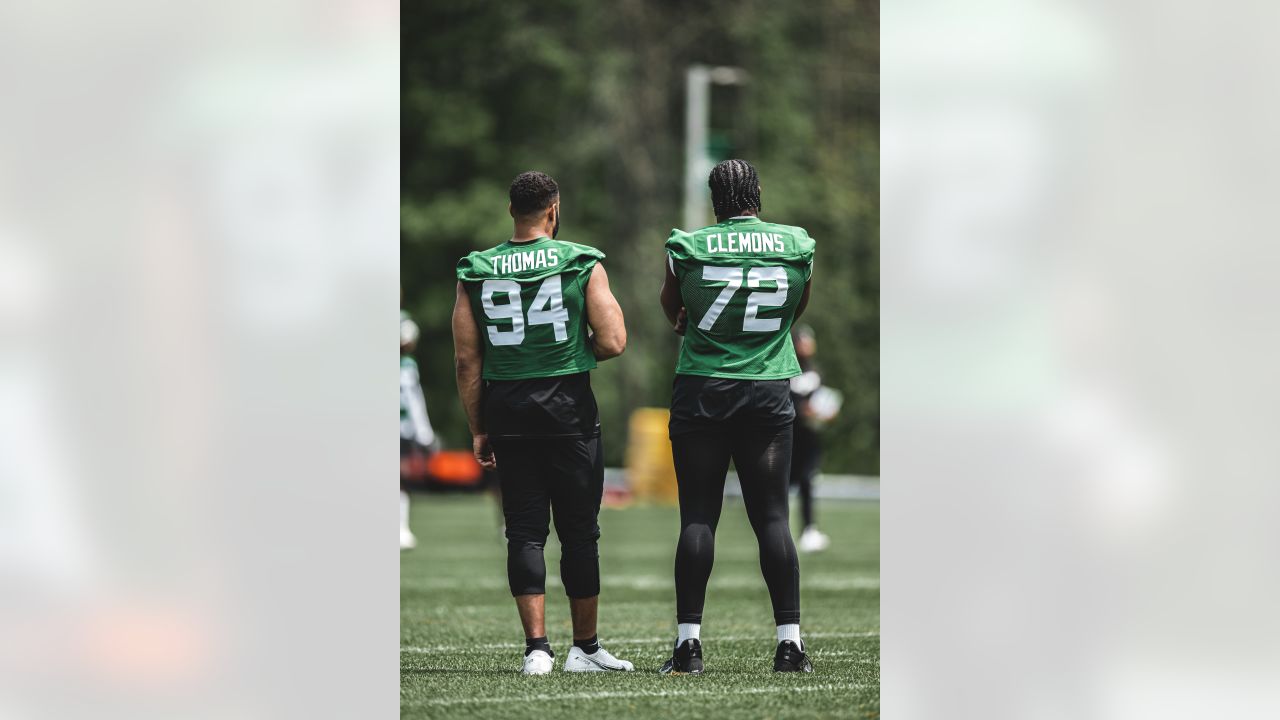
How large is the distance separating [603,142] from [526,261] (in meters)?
30.5

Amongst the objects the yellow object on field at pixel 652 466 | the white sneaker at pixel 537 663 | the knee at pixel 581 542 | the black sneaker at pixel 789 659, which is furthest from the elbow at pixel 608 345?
the yellow object on field at pixel 652 466

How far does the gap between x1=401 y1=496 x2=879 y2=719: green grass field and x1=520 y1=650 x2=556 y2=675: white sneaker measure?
0.07 metres

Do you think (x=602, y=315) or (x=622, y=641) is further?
(x=622, y=641)

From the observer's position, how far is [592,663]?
7.52 m

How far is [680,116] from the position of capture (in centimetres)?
4006

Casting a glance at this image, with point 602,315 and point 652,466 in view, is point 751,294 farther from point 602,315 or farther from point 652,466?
point 652,466

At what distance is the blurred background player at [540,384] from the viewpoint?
7355 mm

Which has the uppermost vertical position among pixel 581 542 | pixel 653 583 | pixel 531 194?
pixel 531 194
